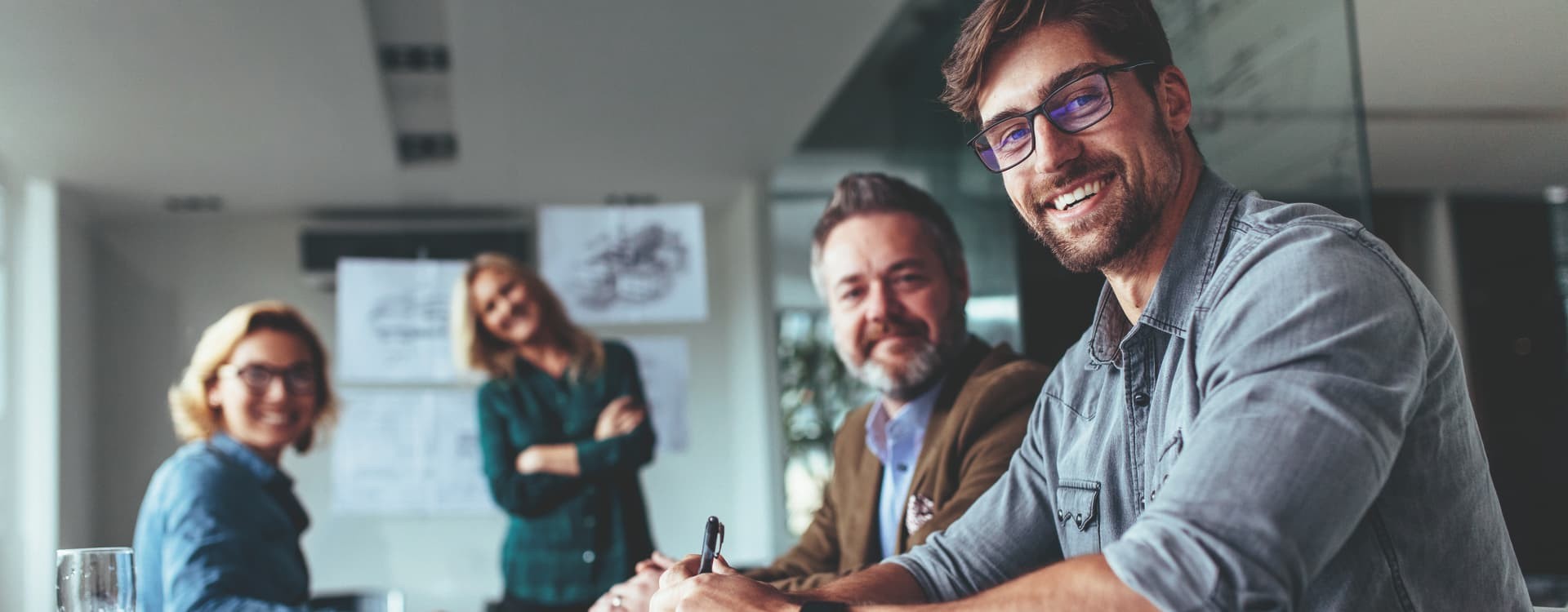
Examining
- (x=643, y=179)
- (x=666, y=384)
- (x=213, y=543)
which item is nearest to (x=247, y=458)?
(x=213, y=543)

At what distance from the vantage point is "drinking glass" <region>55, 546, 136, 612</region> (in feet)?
4.57

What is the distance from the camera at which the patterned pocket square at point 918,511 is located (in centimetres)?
175

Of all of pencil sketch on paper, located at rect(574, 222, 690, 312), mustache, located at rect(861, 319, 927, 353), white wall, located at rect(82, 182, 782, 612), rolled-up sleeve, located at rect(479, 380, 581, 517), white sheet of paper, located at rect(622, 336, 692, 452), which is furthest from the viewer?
white wall, located at rect(82, 182, 782, 612)

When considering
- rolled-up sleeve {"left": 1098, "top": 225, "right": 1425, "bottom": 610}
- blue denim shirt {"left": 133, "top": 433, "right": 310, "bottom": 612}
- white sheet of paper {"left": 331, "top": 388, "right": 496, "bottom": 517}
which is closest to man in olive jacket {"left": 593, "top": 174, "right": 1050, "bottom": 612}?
blue denim shirt {"left": 133, "top": 433, "right": 310, "bottom": 612}

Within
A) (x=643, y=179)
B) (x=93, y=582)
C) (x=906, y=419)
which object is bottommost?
(x=93, y=582)

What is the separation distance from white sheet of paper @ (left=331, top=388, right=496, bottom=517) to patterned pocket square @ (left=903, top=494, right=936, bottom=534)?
Result: 13.7 ft

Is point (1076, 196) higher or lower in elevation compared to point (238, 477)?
higher

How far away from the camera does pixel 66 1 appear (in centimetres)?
373

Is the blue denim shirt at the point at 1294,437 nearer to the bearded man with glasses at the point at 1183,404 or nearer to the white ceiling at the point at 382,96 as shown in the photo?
the bearded man with glasses at the point at 1183,404

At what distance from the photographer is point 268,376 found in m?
2.61

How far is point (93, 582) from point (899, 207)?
50.8 inches

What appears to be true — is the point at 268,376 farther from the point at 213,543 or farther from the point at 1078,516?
the point at 1078,516

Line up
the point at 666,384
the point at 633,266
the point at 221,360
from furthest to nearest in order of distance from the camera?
1. the point at 666,384
2. the point at 633,266
3. the point at 221,360

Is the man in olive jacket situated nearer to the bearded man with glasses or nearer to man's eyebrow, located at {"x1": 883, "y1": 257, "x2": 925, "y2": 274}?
man's eyebrow, located at {"x1": 883, "y1": 257, "x2": 925, "y2": 274}
